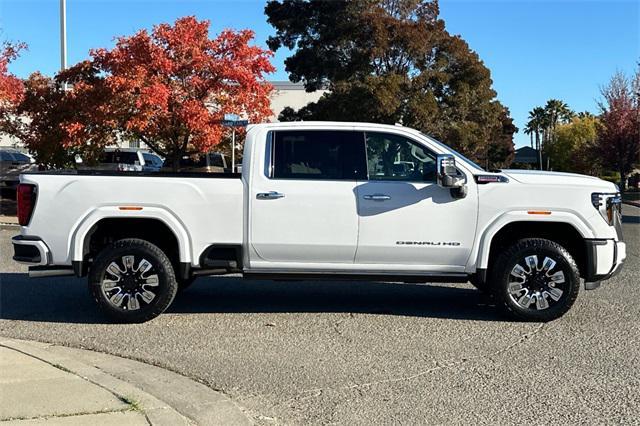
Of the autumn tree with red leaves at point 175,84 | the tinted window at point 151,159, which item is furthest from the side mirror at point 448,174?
the tinted window at point 151,159

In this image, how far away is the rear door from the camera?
637 centimetres

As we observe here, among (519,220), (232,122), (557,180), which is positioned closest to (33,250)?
(519,220)

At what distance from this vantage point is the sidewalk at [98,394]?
4082mm

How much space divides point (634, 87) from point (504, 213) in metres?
30.1

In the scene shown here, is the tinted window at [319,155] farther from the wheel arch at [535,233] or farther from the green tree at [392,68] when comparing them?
the green tree at [392,68]

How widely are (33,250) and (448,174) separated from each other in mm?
4184

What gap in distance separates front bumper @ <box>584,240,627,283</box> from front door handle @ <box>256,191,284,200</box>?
3.13m

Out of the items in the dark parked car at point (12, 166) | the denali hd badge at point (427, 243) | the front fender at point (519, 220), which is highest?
the dark parked car at point (12, 166)

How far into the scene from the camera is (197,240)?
6.45 meters

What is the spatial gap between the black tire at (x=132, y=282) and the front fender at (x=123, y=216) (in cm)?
24

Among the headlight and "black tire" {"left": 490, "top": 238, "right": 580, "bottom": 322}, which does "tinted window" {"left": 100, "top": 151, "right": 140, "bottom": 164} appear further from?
the headlight

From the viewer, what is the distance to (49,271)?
650cm

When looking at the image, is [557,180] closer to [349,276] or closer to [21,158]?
[349,276]

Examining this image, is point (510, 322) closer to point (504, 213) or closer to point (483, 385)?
point (504, 213)
